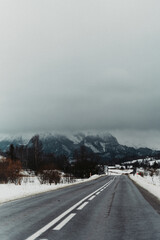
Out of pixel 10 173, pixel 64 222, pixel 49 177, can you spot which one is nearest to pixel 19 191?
pixel 64 222

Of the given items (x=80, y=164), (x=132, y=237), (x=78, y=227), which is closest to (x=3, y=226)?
(x=78, y=227)

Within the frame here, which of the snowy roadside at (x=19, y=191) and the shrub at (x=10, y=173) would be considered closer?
the snowy roadside at (x=19, y=191)

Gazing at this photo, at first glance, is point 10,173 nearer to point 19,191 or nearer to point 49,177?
point 49,177

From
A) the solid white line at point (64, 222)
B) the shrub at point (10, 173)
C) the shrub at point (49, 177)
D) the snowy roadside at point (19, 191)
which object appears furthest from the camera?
the shrub at point (10, 173)

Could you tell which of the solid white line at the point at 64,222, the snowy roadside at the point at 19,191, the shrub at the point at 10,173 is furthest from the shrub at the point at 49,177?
the solid white line at the point at 64,222

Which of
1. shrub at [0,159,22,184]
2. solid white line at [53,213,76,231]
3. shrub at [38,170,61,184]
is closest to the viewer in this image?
solid white line at [53,213,76,231]

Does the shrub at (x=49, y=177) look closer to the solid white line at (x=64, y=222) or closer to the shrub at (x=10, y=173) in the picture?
the shrub at (x=10, y=173)

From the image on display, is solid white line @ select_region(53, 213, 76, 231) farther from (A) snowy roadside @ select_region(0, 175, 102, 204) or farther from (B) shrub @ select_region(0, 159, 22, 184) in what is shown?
(B) shrub @ select_region(0, 159, 22, 184)

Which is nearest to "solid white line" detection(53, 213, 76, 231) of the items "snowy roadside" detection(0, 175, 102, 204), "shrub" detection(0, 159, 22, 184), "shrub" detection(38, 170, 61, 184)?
"snowy roadside" detection(0, 175, 102, 204)

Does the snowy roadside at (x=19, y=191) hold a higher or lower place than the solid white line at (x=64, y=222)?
lower

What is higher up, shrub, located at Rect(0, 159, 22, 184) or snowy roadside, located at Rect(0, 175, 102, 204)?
shrub, located at Rect(0, 159, 22, 184)

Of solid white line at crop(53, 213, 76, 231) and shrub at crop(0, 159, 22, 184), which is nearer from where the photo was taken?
solid white line at crop(53, 213, 76, 231)

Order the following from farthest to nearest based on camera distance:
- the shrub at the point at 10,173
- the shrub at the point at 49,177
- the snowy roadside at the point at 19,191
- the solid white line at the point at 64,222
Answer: the shrub at the point at 10,173, the shrub at the point at 49,177, the snowy roadside at the point at 19,191, the solid white line at the point at 64,222

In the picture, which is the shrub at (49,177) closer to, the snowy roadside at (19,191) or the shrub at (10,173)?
the shrub at (10,173)
